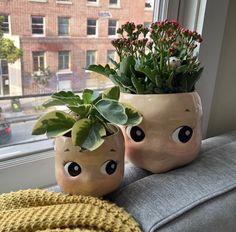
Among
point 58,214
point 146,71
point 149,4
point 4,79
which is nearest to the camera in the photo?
point 58,214

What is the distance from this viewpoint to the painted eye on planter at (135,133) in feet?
2.41

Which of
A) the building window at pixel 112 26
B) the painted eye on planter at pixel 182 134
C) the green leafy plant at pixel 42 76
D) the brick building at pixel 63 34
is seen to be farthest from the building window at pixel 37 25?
the painted eye on planter at pixel 182 134

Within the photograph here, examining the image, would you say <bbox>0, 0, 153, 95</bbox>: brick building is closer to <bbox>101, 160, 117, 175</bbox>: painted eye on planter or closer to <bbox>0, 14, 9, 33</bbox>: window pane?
<bbox>0, 14, 9, 33</bbox>: window pane

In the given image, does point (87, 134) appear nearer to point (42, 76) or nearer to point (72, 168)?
point (72, 168)

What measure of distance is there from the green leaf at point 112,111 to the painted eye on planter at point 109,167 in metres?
0.10

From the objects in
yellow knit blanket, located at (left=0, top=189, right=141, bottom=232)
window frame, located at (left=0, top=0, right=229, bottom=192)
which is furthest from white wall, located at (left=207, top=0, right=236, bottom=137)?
yellow knit blanket, located at (left=0, top=189, right=141, bottom=232)

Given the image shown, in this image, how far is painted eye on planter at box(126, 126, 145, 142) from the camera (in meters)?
0.73

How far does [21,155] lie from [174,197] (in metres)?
0.46

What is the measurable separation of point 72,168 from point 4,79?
34 cm

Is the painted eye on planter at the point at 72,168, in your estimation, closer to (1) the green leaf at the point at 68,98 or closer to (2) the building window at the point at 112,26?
(1) the green leaf at the point at 68,98

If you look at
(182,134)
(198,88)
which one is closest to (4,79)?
(182,134)

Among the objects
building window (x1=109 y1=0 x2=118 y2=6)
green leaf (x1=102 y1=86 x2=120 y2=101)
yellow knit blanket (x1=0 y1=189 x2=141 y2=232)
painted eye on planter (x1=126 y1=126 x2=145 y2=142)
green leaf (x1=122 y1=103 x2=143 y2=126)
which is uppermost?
building window (x1=109 y1=0 x2=118 y2=6)

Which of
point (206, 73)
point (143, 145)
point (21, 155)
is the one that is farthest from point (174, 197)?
point (206, 73)

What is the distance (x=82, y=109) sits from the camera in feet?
2.15
